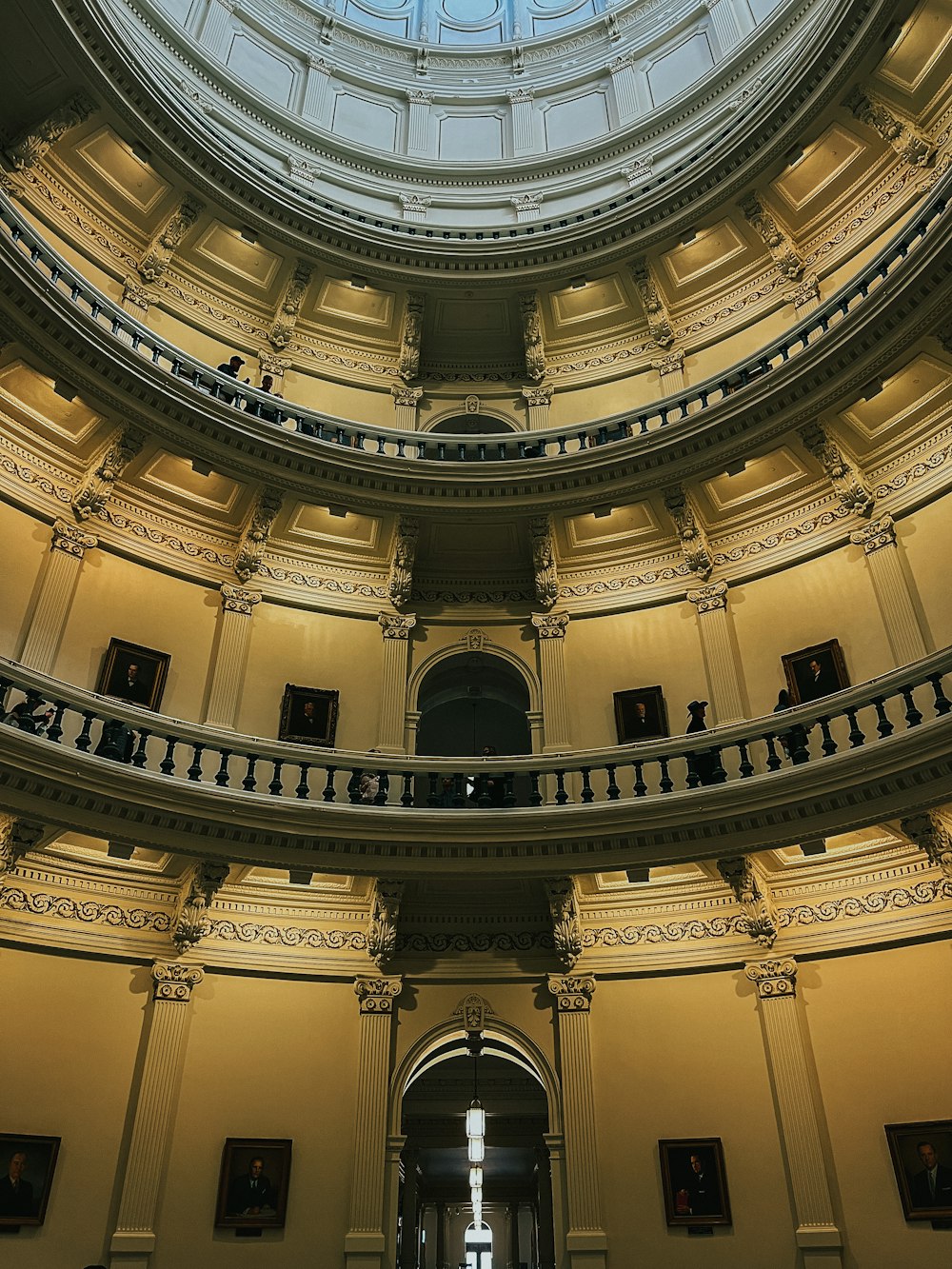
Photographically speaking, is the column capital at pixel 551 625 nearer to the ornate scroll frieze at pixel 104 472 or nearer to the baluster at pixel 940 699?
the baluster at pixel 940 699

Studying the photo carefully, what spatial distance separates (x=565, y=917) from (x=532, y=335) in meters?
10.2

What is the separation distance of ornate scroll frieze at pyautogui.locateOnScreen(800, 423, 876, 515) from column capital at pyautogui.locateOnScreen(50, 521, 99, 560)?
9.86m

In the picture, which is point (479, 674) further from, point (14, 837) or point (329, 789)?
point (14, 837)

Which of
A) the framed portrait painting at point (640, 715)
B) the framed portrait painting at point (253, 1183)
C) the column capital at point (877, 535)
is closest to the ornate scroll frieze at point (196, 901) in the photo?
the framed portrait painting at point (253, 1183)

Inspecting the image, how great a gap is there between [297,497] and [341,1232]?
9.61 metres

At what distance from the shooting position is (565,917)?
11.8 m

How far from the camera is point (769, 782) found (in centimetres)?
1029

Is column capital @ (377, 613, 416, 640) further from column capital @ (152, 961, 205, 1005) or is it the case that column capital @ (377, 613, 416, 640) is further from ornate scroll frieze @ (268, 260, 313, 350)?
column capital @ (152, 961, 205, 1005)

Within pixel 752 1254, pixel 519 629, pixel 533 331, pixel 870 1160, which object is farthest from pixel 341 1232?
pixel 533 331

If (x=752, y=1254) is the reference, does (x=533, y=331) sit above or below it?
above

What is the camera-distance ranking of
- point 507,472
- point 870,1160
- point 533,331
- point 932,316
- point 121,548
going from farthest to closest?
point 533,331 < point 507,472 < point 121,548 < point 932,316 < point 870,1160

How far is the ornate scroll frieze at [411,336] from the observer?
1678cm

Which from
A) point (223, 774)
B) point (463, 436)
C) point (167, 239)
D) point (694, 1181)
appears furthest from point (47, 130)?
point (694, 1181)

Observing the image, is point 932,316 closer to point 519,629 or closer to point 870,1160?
point 519,629
